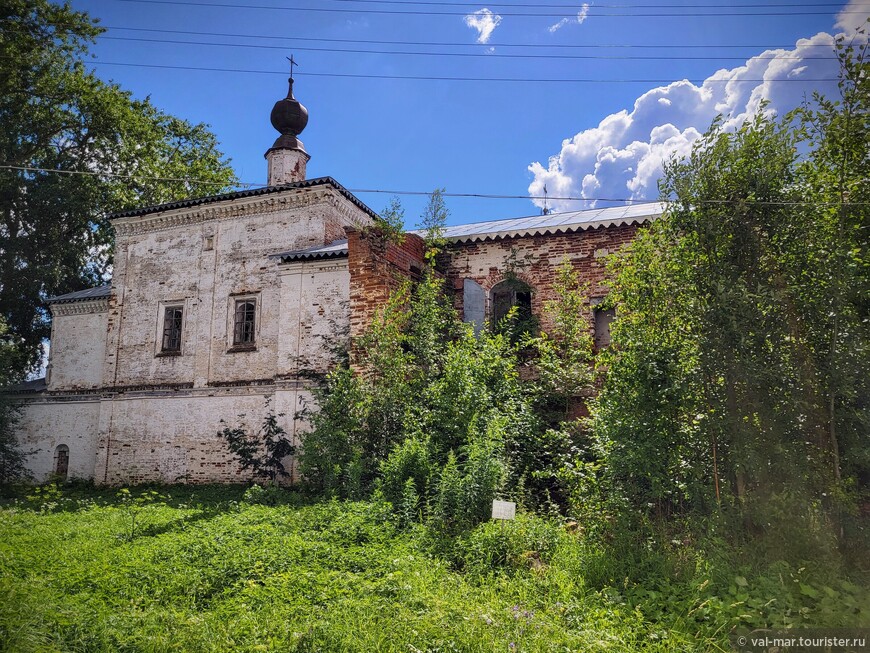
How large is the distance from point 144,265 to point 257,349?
5119mm

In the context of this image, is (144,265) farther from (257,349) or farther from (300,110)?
(300,110)

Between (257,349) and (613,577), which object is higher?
(257,349)

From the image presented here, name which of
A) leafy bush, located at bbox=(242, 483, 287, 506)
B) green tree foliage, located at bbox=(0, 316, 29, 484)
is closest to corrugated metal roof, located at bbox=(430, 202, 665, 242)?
leafy bush, located at bbox=(242, 483, 287, 506)

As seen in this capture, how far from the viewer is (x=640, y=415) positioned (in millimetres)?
6832

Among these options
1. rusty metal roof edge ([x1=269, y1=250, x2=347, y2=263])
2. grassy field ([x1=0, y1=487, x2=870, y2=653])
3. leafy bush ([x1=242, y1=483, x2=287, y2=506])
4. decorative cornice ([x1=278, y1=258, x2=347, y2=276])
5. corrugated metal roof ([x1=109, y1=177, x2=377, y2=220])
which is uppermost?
corrugated metal roof ([x1=109, y1=177, x2=377, y2=220])

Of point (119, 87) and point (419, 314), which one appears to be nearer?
point (419, 314)

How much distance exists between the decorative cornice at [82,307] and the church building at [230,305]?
4cm

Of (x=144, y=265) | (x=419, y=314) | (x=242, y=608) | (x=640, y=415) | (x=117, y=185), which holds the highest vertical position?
(x=117, y=185)

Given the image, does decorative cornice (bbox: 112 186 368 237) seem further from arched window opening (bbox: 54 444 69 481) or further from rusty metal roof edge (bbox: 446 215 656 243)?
arched window opening (bbox: 54 444 69 481)

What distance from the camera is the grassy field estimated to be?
4812 millimetres

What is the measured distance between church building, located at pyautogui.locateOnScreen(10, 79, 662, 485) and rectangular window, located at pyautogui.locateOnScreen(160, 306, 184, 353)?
0.04 meters

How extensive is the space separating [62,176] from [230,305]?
36.5 feet

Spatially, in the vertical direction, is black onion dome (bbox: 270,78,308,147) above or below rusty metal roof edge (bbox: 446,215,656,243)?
above

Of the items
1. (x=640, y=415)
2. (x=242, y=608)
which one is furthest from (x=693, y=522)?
(x=242, y=608)
